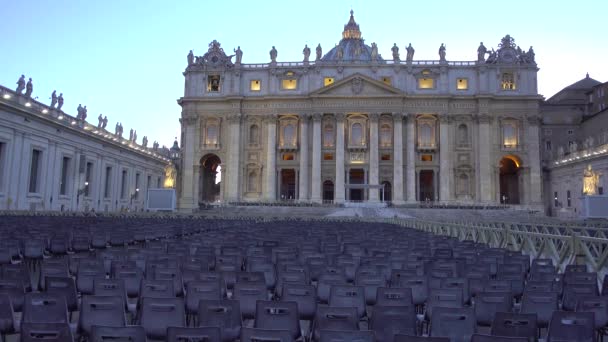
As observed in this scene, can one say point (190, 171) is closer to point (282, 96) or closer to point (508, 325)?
point (282, 96)

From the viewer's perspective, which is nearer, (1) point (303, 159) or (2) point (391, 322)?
(2) point (391, 322)

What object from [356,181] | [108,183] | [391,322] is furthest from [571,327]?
[356,181]

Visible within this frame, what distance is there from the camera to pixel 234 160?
81.1 metres

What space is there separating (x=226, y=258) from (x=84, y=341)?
5.16 m

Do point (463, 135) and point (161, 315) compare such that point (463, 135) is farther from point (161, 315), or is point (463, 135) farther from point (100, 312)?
point (100, 312)

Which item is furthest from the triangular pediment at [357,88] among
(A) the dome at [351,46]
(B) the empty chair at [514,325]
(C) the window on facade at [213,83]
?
(B) the empty chair at [514,325]

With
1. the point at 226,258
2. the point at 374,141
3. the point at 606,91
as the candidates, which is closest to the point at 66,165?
the point at 374,141

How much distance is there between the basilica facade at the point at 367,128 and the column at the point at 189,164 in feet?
0.53

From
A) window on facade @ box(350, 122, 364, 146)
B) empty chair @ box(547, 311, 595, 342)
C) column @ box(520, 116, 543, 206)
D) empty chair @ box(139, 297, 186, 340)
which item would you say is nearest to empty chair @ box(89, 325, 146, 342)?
empty chair @ box(139, 297, 186, 340)


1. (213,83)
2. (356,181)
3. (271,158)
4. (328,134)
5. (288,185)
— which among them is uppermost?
(213,83)

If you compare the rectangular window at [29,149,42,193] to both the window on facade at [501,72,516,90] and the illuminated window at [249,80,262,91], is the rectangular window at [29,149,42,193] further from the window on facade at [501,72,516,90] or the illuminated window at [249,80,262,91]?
the window on facade at [501,72,516,90]

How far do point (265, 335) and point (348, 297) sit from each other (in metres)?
3.07

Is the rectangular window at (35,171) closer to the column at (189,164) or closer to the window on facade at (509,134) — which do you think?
the column at (189,164)

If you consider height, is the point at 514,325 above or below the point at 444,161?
below
